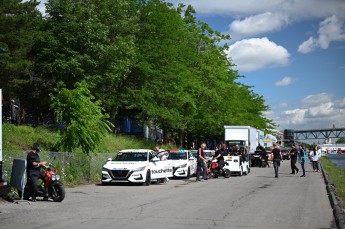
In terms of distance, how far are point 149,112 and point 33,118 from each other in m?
11.9

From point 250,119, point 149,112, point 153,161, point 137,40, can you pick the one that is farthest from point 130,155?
point 250,119

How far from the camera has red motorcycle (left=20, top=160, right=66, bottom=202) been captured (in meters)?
15.2

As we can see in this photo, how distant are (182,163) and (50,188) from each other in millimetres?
12813

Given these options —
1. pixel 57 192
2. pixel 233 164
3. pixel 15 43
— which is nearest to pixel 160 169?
pixel 233 164

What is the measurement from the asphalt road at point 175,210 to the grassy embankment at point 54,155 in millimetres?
2471

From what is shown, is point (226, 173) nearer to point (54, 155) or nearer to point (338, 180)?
point (338, 180)

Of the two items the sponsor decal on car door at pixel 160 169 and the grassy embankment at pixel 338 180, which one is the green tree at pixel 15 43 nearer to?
the sponsor decal on car door at pixel 160 169

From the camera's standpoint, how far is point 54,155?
21.0m

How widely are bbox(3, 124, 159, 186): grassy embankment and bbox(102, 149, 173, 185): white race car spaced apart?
127cm

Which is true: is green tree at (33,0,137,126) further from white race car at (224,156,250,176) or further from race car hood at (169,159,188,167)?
white race car at (224,156,250,176)

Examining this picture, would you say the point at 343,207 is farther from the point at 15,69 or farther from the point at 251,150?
the point at 251,150

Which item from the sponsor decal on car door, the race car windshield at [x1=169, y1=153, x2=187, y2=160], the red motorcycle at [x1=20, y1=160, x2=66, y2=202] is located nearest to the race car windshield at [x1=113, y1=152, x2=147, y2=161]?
the sponsor decal on car door

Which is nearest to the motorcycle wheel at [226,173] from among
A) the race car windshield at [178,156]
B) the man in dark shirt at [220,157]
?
the man in dark shirt at [220,157]

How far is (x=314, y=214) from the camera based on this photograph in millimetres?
12656
